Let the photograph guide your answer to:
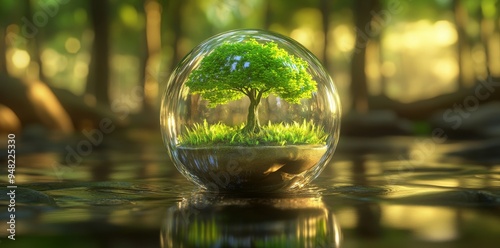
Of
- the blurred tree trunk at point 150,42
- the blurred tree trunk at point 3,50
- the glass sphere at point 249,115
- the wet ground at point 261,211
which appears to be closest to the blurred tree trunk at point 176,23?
the blurred tree trunk at point 150,42

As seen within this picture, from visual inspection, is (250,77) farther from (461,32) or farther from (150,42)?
(461,32)

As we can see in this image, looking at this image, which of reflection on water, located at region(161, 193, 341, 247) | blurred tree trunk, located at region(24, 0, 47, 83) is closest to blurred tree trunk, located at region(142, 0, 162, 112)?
blurred tree trunk, located at region(24, 0, 47, 83)

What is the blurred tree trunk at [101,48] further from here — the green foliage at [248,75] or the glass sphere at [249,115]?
the green foliage at [248,75]

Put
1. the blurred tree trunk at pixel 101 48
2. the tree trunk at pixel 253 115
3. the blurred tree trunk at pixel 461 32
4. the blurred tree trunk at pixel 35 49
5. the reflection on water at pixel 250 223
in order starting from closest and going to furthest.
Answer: the reflection on water at pixel 250 223 < the tree trunk at pixel 253 115 < the blurred tree trunk at pixel 101 48 < the blurred tree trunk at pixel 461 32 < the blurred tree trunk at pixel 35 49

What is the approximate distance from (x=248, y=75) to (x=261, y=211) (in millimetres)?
1233

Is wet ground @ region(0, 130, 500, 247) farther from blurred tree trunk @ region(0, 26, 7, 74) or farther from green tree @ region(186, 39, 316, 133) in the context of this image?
blurred tree trunk @ region(0, 26, 7, 74)

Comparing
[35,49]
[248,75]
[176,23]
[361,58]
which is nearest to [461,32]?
[361,58]

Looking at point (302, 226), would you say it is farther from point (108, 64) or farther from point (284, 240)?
point (108, 64)

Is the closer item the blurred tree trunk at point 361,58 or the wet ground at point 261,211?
the wet ground at point 261,211

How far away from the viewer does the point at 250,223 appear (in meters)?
4.79

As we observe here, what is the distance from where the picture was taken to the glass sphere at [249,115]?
6.17 m

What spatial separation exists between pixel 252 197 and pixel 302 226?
5.11 ft

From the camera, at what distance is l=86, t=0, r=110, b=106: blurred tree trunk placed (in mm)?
28625

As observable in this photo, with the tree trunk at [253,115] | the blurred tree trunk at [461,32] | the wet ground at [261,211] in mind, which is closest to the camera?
the wet ground at [261,211]
